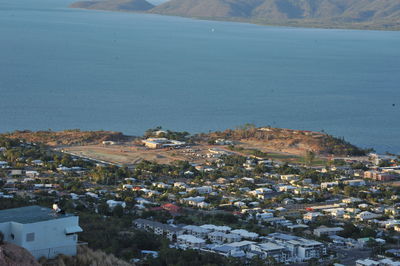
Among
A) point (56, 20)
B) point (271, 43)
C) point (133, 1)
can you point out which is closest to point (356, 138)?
point (271, 43)

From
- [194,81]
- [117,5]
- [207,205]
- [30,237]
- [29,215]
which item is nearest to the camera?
[30,237]

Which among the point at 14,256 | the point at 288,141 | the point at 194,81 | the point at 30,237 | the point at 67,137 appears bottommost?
the point at 67,137

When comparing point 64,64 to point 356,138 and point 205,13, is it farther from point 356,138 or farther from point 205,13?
point 205,13

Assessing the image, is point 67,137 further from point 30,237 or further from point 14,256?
point 14,256

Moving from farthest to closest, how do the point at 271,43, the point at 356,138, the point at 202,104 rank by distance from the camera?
the point at 271,43, the point at 202,104, the point at 356,138

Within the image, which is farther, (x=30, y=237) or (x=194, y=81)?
(x=194, y=81)

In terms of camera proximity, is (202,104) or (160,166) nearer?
(160,166)

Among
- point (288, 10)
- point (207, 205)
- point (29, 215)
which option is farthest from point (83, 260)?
point (288, 10)
